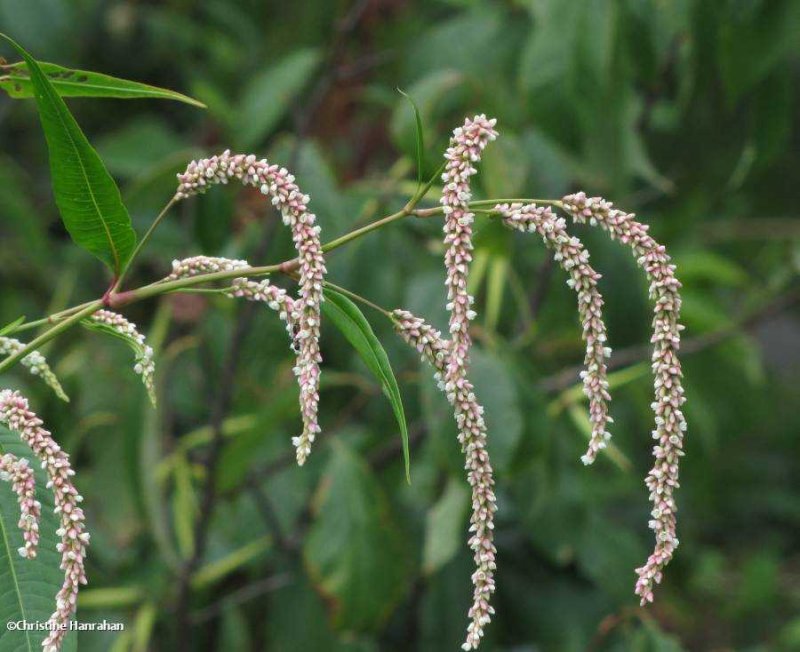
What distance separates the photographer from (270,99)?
3.15 metres

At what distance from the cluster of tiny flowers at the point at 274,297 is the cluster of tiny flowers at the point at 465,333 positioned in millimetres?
153

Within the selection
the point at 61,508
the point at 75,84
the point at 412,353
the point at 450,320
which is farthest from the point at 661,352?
the point at 412,353

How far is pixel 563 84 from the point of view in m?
2.49

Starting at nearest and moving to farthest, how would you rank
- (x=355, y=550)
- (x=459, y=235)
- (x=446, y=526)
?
(x=459, y=235) < (x=446, y=526) < (x=355, y=550)

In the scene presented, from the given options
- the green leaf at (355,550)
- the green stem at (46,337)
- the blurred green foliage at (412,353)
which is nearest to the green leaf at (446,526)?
the blurred green foliage at (412,353)

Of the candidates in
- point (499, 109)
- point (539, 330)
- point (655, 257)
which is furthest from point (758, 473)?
point (655, 257)

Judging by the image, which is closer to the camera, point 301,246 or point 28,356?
point 301,246

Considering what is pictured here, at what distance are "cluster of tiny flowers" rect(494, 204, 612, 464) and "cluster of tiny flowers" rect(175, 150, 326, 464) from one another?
0.60ft

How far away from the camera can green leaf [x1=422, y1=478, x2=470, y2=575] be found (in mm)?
2393

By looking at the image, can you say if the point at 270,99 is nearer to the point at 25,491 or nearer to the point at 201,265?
the point at 201,265

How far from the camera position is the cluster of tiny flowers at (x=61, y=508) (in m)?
1.08

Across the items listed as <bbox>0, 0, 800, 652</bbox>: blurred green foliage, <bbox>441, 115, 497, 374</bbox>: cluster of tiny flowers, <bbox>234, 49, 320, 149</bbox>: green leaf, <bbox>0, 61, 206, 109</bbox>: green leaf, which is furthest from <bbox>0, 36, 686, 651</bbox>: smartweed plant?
<bbox>234, 49, 320, 149</bbox>: green leaf

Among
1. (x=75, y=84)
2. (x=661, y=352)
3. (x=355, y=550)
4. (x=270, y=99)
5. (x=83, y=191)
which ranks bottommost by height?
(x=355, y=550)

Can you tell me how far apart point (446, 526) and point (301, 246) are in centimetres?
145
